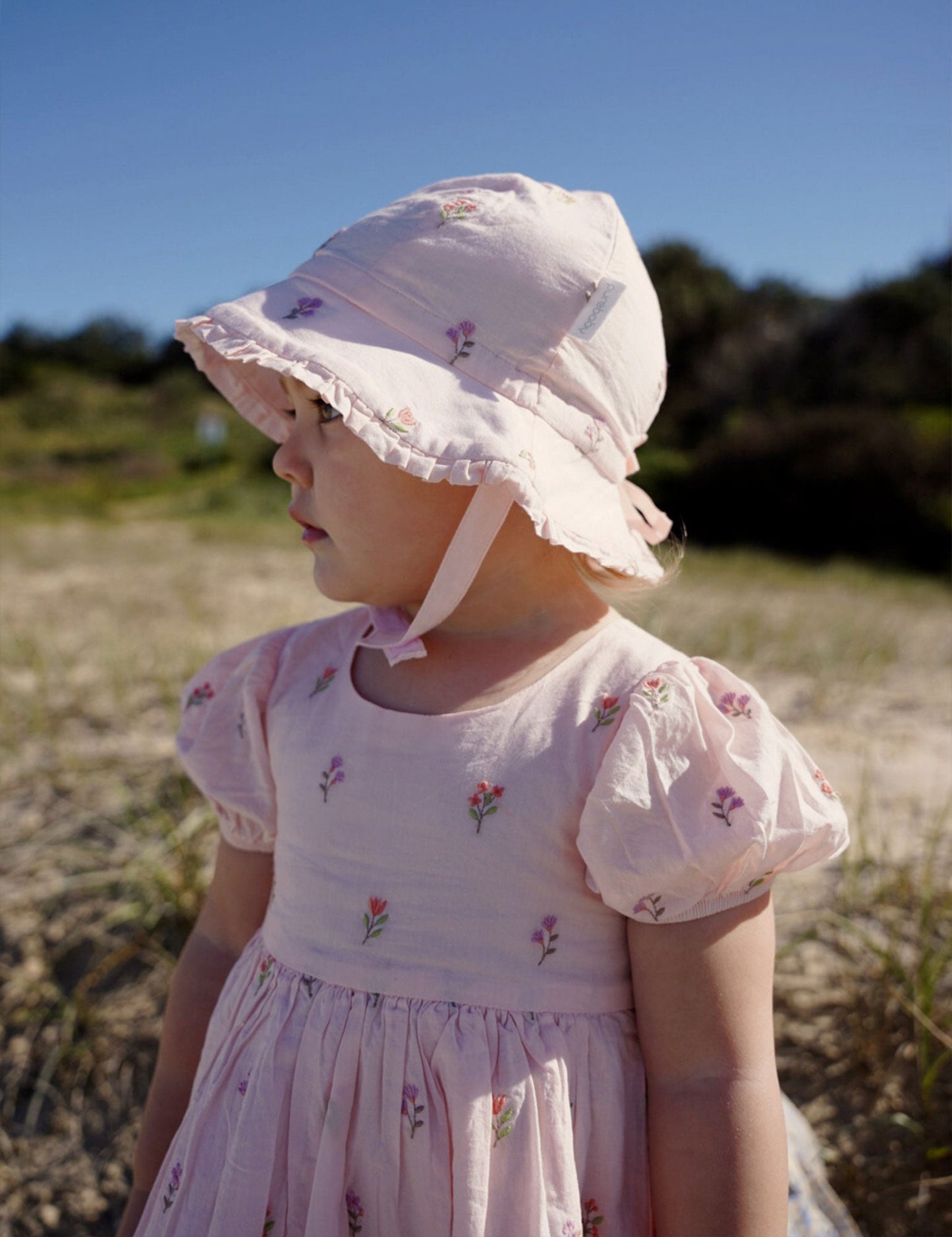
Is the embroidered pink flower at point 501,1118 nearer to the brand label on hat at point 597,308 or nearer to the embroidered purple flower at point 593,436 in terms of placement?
the embroidered purple flower at point 593,436

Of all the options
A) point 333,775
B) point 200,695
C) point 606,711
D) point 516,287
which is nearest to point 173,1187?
point 333,775

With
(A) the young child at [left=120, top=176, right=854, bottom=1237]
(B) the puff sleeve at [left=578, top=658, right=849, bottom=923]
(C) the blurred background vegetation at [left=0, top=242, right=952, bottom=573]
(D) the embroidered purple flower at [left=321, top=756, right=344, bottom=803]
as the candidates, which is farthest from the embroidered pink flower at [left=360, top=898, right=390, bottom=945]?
(C) the blurred background vegetation at [left=0, top=242, right=952, bottom=573]

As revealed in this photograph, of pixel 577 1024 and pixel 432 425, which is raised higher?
pixel 432 425

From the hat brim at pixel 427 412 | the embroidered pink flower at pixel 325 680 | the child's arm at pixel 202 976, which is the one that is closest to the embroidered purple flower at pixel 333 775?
the embroidered pink flower at pixel 325 680

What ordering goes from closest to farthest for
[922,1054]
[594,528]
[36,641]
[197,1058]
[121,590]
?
1. [594,528]
2. [197,1058]
3. [922,1054]
4. [36,641]
5. [121,590]

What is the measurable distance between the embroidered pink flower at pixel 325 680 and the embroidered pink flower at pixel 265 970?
1.11ft

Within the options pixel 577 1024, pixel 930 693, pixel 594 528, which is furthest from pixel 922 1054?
pixel 930 693

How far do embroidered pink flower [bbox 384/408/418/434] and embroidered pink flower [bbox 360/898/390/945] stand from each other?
0.54 metres

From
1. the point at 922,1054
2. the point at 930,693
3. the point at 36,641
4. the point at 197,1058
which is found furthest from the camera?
the point at 36,641

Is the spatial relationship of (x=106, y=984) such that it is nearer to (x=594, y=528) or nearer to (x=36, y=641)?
(x=594, y=528)

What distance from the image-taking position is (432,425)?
1.14 metres

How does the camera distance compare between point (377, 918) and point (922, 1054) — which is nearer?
point (377, 918)

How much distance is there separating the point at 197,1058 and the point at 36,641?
314 cm

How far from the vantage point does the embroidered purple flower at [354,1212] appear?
111 centimetres
